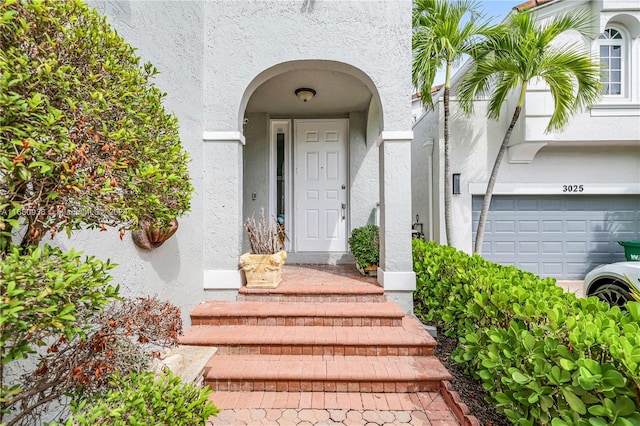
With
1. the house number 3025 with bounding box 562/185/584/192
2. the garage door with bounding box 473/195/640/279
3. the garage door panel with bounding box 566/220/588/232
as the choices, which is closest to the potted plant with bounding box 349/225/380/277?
the garage door with bounding box 473/195/640/279

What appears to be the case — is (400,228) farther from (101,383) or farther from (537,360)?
(101,383)

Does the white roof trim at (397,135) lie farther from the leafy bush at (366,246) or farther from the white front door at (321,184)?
the white front door at (321,184)

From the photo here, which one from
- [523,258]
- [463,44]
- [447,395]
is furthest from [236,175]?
[523,258]

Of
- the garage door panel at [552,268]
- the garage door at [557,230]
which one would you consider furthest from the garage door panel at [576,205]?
the garage door panel at [552,268]

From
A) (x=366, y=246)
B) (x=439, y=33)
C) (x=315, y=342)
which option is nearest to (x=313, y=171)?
(x=366, y=246)

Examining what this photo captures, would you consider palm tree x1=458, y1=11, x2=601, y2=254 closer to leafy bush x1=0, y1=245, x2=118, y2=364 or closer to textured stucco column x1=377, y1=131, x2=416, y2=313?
textured stucco column x1=377, y1=131, x2=416, y2=313

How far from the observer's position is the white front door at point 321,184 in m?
5.79

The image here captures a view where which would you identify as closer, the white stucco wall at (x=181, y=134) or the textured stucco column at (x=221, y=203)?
the white stucco wall at (x=181, y=134)

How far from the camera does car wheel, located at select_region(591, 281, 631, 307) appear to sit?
3.92 m

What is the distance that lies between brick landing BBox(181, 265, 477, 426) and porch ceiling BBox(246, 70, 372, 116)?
9.98ft

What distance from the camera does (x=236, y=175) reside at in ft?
12.5

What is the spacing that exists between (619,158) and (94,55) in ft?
28.3

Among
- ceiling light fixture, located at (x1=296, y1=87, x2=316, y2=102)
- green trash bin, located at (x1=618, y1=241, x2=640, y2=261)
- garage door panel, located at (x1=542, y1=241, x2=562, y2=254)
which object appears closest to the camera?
ceiling light fixture, located at (x1=296, y1=87, x2=316, y2=102)

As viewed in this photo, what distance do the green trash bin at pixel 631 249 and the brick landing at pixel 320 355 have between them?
5.34 metres
